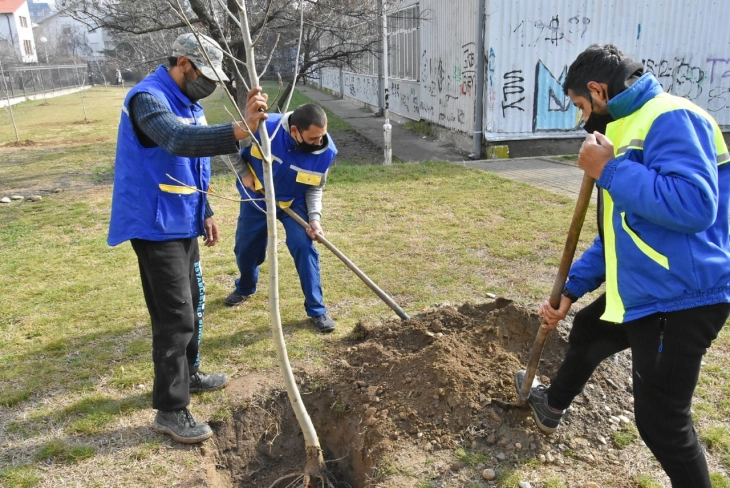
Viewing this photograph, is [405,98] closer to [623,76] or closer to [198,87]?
[198,87]

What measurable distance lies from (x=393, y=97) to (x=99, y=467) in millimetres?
16419

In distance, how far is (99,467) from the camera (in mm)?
2918

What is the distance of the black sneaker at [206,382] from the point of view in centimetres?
353

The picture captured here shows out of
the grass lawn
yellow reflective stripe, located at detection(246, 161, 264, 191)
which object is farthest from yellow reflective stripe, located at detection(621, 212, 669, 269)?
yellow reflective stripe, located at detection(246, 161, 264, 191)

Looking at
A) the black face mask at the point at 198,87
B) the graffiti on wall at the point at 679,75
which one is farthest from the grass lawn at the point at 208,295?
the graffiti on wall at the point at 679,75

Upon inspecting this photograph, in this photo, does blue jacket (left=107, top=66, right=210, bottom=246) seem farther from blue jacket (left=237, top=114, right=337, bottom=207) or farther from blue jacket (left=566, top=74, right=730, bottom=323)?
blue jacket (left=566, top=74, right=730, bottom=323)

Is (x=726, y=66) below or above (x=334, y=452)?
above

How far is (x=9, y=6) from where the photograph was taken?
56.4 metres

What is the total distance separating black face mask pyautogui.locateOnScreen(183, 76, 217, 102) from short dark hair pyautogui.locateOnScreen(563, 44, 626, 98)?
1.75 metres

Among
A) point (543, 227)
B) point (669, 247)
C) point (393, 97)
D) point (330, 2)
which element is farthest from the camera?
point (393, 97)

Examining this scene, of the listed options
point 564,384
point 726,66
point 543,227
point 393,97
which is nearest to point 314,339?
point 564,384

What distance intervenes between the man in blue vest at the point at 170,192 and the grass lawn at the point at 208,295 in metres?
0.44

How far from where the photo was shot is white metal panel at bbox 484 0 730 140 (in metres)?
10.6

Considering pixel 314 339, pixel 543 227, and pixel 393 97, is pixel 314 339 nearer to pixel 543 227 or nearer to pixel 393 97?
pixel 543 227
